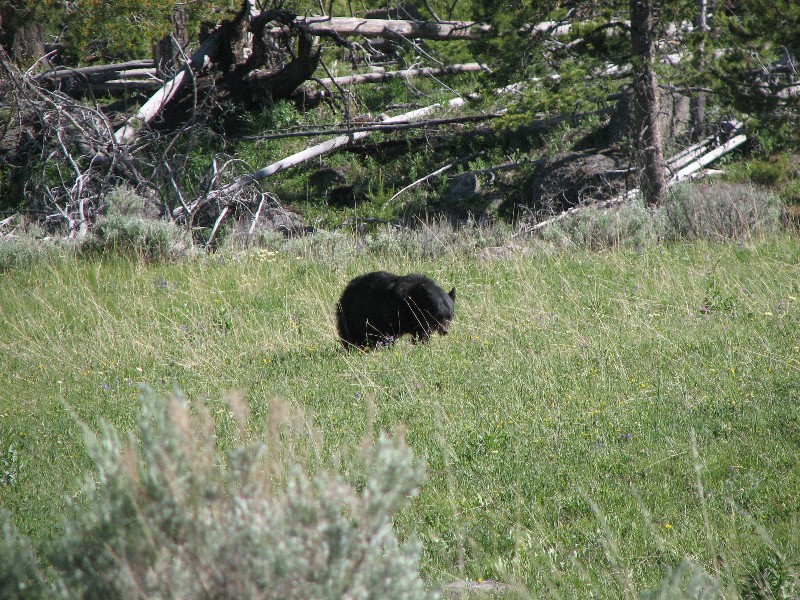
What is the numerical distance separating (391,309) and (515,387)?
1.76 meters

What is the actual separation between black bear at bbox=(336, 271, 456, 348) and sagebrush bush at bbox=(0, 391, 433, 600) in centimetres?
504

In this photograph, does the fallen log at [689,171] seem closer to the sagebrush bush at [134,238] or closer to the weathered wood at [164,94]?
the sagebrush bush at [134,238]

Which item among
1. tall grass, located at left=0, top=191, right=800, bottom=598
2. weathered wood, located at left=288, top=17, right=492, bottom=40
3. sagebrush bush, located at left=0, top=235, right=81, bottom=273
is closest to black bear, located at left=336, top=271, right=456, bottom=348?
tall grass, located at left=0, top=191, right=800, bottom=598

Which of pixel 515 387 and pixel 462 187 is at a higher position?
pixel 515 387

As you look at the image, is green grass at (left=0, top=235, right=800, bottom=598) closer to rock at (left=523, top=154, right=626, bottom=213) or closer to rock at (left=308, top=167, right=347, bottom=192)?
rock at (left=523, top=154, right=626, bottom=213)

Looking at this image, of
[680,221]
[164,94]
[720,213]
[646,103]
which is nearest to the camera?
[720,213]

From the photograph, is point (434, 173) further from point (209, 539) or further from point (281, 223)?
point (209, 539)

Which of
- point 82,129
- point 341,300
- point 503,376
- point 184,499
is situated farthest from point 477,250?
point 184,499

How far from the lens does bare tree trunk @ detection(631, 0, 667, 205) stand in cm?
1251

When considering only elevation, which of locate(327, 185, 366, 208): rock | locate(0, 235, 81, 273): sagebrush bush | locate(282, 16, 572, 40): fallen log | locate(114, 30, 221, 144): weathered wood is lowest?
locate(327, 185, 366, 208): rock

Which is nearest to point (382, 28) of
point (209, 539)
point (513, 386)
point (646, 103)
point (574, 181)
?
point (574, 181)

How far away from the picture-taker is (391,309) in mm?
7664

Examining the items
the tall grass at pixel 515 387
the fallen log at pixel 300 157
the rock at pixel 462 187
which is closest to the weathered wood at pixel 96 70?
the fallen log at pixel 300 157

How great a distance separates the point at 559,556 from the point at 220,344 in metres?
5.20
